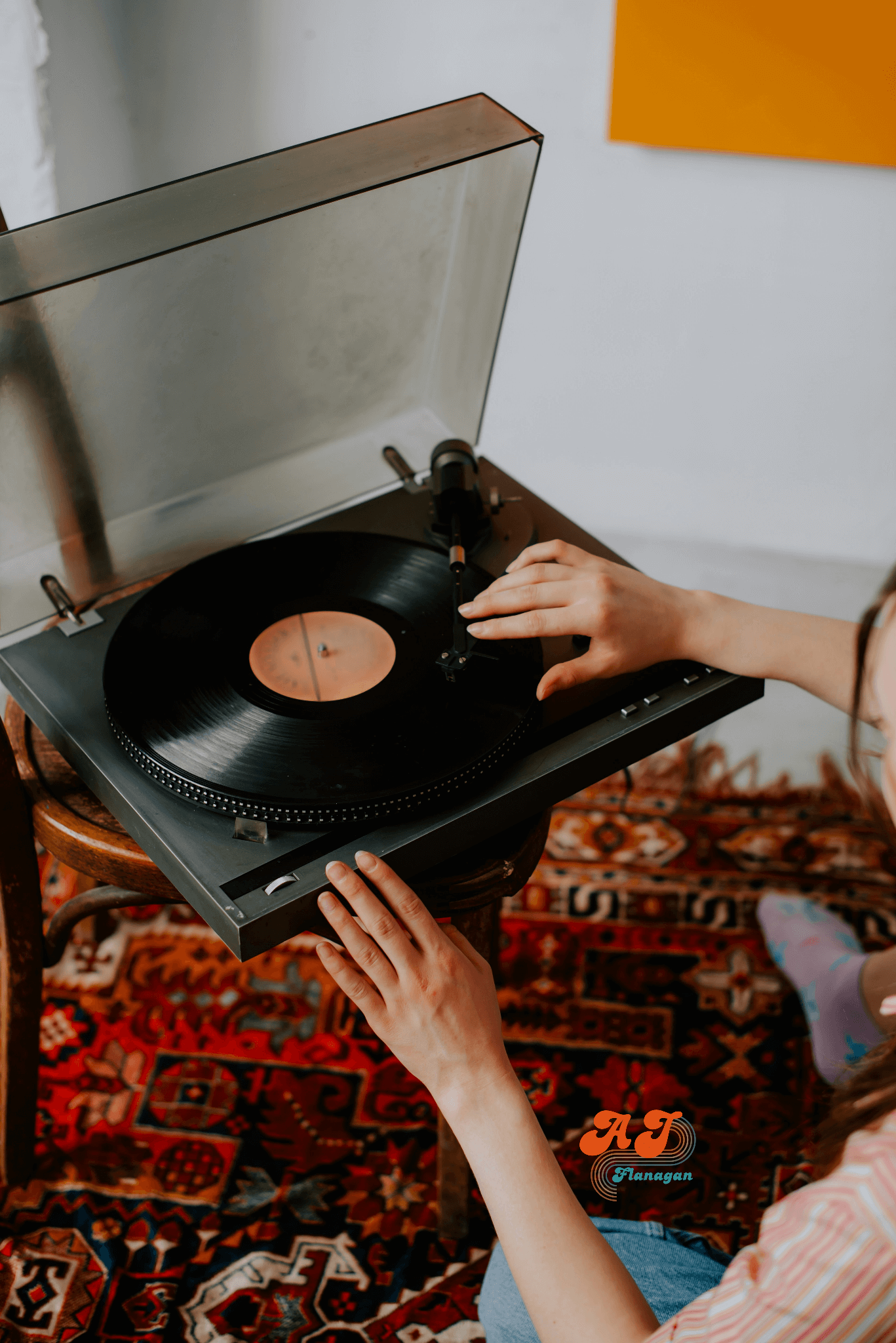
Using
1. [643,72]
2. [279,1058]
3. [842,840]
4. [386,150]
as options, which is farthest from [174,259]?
[842,840]

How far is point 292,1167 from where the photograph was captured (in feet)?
4.63

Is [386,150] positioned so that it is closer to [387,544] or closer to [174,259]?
[174,259]

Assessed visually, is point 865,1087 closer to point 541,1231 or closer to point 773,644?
point 541,1231

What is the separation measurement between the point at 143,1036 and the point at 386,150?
4.09ft

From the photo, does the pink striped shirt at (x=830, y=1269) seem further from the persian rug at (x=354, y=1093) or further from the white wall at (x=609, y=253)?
the white wall at (x=609, y=253)

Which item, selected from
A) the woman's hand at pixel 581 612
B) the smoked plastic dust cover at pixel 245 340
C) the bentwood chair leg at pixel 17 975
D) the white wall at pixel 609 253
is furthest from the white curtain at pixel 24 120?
the woman's hand at pixel 581 612

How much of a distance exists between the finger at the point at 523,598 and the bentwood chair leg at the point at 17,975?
49 cm

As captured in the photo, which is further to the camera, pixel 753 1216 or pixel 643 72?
pixel 643 72

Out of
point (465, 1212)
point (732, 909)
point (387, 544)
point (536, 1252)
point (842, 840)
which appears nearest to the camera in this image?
point (536, 1252)

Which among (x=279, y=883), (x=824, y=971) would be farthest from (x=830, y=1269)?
(x=824, y=971)

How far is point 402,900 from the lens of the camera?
0.84m

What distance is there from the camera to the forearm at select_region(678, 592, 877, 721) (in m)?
1.06

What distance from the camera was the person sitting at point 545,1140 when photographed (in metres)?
0.63

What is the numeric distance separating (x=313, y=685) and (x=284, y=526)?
14.8 inches
